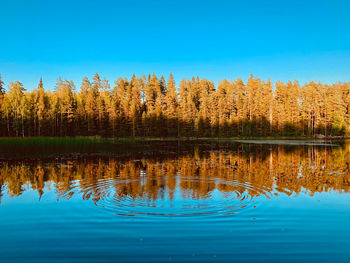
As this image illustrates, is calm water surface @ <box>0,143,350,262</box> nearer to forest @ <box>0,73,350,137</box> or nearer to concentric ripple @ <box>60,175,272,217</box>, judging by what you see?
concentric ripple @ <box>60,175,272,217</box>

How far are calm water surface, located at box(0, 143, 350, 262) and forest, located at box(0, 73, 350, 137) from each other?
58586 mm

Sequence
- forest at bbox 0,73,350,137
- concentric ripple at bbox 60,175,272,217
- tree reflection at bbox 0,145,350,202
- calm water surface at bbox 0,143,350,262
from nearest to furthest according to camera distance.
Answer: calm water surface at bbox 0,143,350,262, concentric ripple at bbox 60,175,272,217, tree reflection at bbox 0,145,350,202, forest at bbox 0,73,350,137

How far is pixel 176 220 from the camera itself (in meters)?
7.91

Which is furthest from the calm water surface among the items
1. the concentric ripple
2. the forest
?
the forest

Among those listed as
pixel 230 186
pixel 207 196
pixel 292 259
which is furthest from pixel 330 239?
pixel 230 186

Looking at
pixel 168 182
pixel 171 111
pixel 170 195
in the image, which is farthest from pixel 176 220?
pixel 171 111

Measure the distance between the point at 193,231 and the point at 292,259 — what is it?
98.3 inches

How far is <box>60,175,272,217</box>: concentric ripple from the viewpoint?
8.79 meters

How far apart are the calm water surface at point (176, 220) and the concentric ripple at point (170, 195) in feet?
0.12

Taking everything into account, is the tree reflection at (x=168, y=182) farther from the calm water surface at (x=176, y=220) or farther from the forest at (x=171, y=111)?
the forest at (x=171, y=111)

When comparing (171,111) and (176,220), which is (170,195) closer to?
(176,220)

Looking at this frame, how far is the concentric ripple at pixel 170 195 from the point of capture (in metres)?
8.79

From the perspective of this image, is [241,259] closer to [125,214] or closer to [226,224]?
[226,224]

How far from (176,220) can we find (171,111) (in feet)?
233
